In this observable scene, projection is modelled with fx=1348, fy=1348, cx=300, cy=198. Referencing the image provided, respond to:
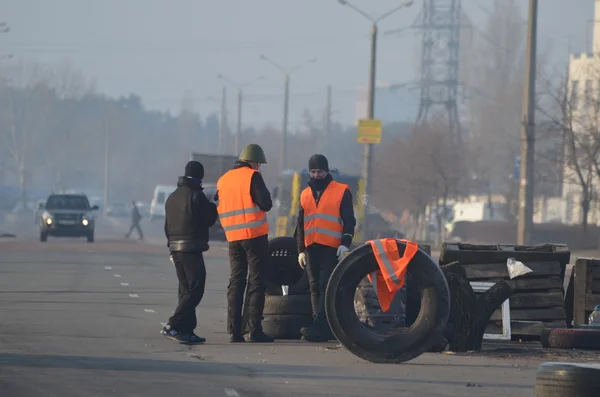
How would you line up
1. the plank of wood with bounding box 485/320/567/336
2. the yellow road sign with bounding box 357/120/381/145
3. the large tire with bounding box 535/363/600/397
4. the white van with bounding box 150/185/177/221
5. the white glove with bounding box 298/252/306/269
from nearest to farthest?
the large tire with bounding box 535/363/600/397
the plank of wood with bounding box 485/320/567/336
the white glove with bounding box 298/252/306/269
the yellow road sign with bounding box 357/120/381/145
the white van with bounding box 150/185/177/221

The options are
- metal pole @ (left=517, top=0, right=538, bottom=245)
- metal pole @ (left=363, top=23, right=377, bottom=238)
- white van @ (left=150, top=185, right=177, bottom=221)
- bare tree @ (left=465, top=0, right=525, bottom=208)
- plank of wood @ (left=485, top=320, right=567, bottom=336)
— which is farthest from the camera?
bare tree @ (left=465, top=0, right=525, bottom=208)

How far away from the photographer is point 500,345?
45.0 ft

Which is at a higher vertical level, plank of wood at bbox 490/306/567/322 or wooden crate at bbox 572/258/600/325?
wooden crate at bbox 572/258/600/325

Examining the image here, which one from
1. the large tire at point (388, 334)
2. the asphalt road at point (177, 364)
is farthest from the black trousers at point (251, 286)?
the large tire at point (388, 334)

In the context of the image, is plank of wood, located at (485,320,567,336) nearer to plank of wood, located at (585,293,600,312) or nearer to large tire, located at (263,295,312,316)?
plank of wood, located at (585,293,600,312)

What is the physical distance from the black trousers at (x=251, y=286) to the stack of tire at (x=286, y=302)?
15.1 inches

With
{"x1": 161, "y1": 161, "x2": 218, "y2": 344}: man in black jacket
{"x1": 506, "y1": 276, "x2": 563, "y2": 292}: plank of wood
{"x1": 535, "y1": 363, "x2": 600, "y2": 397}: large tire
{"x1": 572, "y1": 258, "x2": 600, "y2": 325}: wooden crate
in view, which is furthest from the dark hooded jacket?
{"x1": 535, "y1": 363, "x2": 600, "y2": 397}: large tire

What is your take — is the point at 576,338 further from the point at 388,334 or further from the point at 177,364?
the point at 177,364

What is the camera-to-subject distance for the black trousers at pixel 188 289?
13656 mm

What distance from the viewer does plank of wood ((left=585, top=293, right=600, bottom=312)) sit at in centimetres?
1421

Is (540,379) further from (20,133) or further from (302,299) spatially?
(20,133)

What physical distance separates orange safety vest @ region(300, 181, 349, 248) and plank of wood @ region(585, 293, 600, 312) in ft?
8.81

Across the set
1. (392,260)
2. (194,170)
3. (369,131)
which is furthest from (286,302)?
(369,131)

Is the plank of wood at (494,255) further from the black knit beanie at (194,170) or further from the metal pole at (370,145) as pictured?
the metal pole at (370,145)
